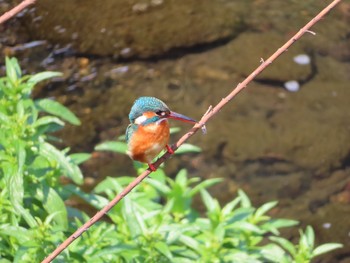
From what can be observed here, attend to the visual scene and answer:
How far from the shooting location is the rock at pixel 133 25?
21.6 feet

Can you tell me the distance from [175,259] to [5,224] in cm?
76

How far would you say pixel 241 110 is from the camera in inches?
247

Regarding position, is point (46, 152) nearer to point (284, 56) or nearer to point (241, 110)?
point (241, 110)

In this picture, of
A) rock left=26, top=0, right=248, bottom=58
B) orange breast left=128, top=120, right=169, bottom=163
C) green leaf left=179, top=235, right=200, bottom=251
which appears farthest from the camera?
rock left=26, top=0, right=248, bottom=58

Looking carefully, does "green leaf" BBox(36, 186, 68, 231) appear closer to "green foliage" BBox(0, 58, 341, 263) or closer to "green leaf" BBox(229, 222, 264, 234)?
"green foliage" BBox(0, 58, 341, 263)

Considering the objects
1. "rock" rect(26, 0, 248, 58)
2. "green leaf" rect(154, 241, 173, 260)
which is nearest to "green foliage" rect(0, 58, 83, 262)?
"green leaf" rect(154, 241, 173, 260)

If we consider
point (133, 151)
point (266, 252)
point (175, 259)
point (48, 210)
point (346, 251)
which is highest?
point (133, 151)

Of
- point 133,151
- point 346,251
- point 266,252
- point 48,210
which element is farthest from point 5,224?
point 346,251

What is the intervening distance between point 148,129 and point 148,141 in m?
0.05

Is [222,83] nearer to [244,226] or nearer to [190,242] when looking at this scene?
[244,226]

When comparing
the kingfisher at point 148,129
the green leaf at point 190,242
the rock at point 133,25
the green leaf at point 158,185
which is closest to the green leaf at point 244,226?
the green leaf at point 190,242

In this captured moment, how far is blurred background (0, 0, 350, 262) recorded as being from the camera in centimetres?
582

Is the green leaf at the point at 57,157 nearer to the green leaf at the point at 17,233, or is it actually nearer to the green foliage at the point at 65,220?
the green foliage at the point at 65,220

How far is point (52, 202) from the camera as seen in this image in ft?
11.3
